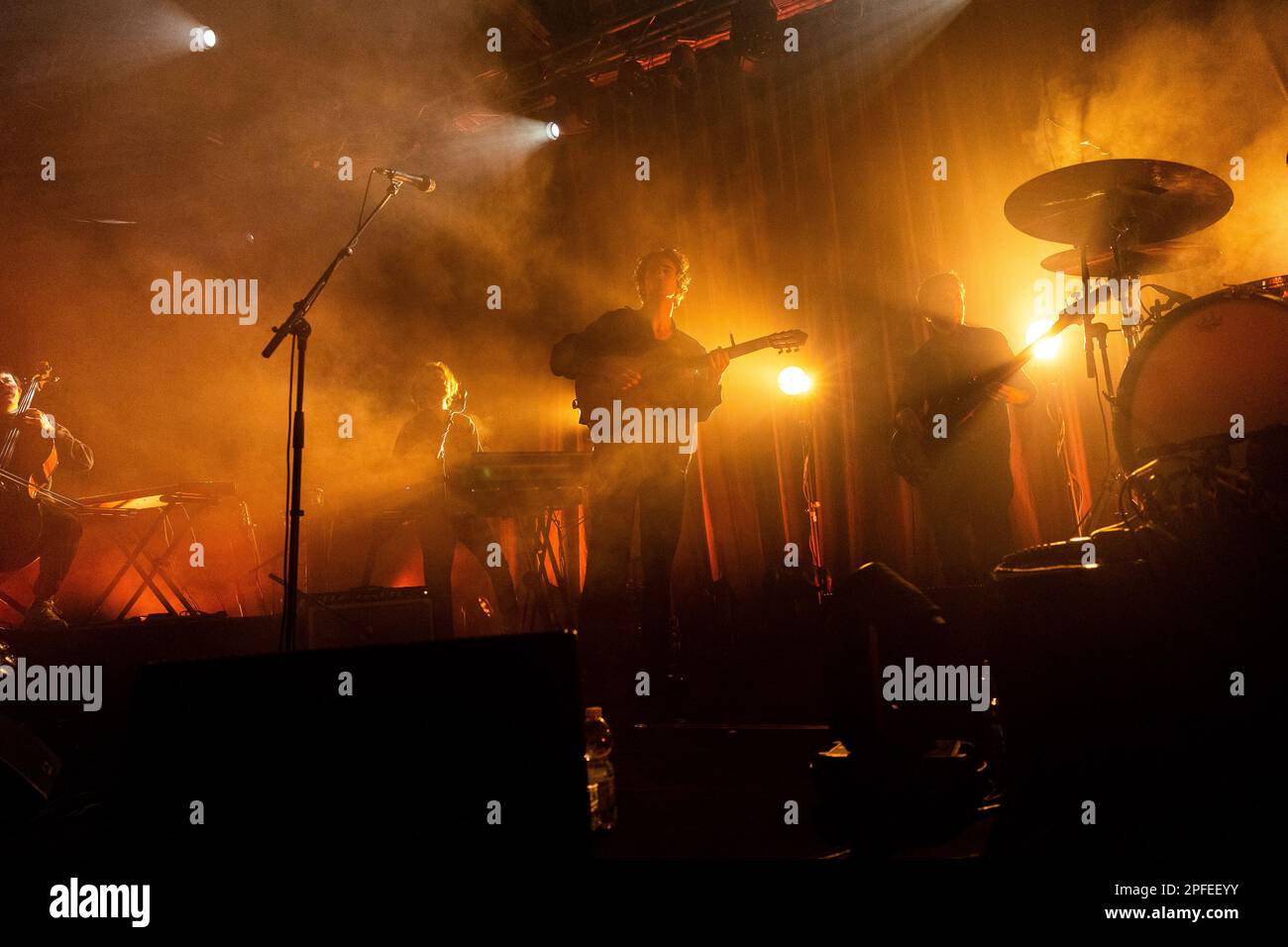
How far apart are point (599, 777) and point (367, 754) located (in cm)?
91

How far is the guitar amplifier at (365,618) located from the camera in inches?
153

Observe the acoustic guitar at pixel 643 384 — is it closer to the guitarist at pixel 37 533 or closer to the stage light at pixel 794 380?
the stage light at pixel 794 380

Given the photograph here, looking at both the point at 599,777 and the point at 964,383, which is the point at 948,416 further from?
the point at 599,777

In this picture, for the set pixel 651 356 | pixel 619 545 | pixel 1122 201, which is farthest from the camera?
pixel 651 356

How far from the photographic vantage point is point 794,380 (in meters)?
5.80

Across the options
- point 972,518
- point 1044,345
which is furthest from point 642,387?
point 1044,345

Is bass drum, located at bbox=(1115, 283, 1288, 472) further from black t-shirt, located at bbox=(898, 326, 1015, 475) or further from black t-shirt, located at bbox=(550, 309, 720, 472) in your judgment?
black t-shirt, located at bbox=(550, 309, 720, 472)

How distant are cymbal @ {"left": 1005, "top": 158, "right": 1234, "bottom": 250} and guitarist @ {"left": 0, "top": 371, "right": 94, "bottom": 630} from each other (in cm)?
615

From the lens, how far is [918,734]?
2006 mm

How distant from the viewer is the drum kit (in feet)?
9.31

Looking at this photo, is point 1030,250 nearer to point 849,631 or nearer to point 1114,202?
point 1114,202

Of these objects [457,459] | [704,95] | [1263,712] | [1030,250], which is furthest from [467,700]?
[704,95]

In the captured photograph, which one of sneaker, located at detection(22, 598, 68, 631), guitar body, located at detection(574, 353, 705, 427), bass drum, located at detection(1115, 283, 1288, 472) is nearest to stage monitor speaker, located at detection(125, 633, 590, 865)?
bass drum, located at detection(1115, 283, 1288, 472)

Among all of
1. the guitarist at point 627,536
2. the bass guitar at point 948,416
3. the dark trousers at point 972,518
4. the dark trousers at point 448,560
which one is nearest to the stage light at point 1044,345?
the bass guitar at point 948,416
